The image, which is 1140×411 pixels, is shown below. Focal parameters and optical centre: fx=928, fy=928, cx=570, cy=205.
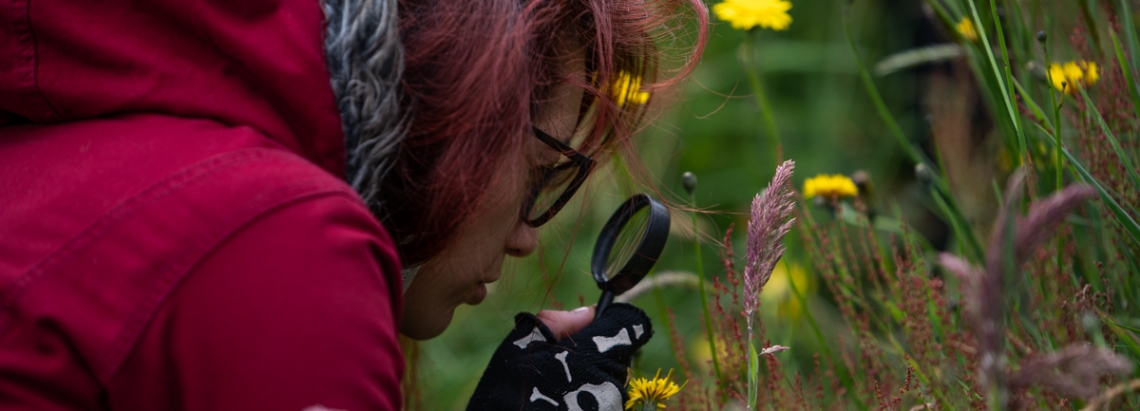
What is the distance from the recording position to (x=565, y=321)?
0.93 m

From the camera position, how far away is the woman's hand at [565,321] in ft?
3.03

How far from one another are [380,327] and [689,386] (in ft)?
1.91

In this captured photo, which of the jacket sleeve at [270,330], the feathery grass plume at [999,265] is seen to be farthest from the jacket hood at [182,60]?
the feathery grass plume at [999,265]

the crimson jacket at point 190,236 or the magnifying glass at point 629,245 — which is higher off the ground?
the crimson jacket at point 190,236

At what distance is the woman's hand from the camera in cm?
92

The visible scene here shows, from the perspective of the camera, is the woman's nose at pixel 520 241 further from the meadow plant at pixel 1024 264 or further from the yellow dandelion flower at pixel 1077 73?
the yellow dandelion flower at pixel 1077 73

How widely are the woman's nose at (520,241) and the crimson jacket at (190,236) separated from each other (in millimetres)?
196

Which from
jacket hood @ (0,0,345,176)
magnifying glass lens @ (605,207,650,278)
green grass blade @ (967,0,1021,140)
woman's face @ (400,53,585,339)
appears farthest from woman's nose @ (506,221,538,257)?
green grass blade @ (967,0,1021,140)

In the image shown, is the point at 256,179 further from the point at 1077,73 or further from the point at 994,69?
the point at 1077,73

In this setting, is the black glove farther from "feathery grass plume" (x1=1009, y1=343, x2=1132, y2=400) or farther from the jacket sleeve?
"feathery grass plume" (x1=1009, y1=343, x2=1132, y2=400)

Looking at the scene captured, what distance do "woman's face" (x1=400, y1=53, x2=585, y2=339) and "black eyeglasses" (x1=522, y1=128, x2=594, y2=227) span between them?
0.01 metres

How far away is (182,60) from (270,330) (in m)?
0.22

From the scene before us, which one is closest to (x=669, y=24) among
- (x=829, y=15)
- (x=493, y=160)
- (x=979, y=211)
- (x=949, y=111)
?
(x=493, y=160)

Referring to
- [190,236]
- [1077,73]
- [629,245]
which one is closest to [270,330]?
[190,236]
